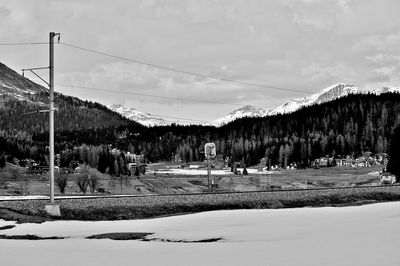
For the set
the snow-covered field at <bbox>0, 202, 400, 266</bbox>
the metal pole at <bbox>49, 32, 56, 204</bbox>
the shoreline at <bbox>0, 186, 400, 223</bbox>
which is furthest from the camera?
the shoreline at <bbox>0, 186, 400, 223</bbox>

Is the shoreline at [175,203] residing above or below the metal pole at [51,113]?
below

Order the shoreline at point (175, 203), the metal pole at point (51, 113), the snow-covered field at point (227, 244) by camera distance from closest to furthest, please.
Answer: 1. the snow-covered field at point (227, 244)
2. the metal pole at point (51, 113)
3. the shoreline at point (175, 203)

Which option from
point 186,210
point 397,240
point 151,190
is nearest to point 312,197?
point 186,210

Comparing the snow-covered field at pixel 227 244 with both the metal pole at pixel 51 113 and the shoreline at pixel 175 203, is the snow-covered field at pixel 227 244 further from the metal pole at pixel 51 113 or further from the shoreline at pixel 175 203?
the shoreline at pixel 175 203

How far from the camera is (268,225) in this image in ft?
97.7

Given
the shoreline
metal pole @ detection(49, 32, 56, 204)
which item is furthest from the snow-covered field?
the shoreline

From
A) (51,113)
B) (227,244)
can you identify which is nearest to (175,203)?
(51,113)

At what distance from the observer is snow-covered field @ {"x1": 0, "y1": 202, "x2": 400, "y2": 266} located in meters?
19.0

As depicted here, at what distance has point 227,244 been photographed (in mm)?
22875

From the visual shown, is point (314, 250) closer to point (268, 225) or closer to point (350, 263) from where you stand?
point (350, 263)

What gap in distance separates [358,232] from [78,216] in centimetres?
1916

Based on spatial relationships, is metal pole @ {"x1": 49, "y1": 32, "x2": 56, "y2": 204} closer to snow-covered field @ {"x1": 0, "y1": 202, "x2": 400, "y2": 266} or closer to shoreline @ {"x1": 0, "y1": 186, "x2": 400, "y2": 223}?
shoreline @ {"x1": 0, "y1": 186, "x2": 400, "y2": 223}

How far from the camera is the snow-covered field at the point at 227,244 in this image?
1900 centimetres

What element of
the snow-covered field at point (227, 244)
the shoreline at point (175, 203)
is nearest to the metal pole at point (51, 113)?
the shoreline at point (175, 203)
